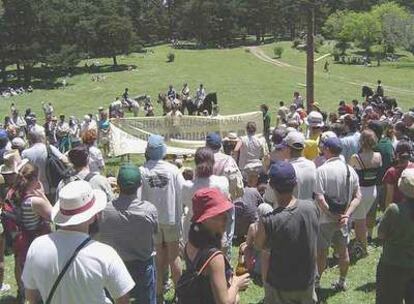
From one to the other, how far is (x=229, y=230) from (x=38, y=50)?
5603cm

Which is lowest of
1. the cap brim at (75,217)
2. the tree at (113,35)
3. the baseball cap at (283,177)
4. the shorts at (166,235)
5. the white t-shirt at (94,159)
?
the tree at (113,35)

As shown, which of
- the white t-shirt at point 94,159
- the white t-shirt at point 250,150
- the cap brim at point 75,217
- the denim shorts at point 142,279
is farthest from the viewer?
the white t-shirt at point 250,150

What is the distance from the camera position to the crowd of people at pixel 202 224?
3.94 meters

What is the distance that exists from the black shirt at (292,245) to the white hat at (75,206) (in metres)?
1.49

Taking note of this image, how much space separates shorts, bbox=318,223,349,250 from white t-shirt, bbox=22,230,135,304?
3760mm

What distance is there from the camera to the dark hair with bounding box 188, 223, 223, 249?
3965 mm

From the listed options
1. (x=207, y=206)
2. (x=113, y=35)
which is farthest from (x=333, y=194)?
(x=113, y=35)

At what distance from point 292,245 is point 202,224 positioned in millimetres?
1185

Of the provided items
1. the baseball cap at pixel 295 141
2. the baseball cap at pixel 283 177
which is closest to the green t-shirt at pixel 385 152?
the baseball cap at pixel 295 141

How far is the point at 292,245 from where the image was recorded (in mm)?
4902

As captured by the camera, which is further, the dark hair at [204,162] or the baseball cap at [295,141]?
the dark hair at [204,162]

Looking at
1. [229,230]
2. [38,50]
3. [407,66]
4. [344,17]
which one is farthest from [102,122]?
[344,17]

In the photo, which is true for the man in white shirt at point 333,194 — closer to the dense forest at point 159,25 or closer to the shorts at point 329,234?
the shorts at point 329,234

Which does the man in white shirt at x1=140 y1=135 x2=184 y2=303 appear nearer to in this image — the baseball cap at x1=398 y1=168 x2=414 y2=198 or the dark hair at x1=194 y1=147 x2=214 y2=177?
the dark hair at x1=194 y1=147 x2=214 y2=177
